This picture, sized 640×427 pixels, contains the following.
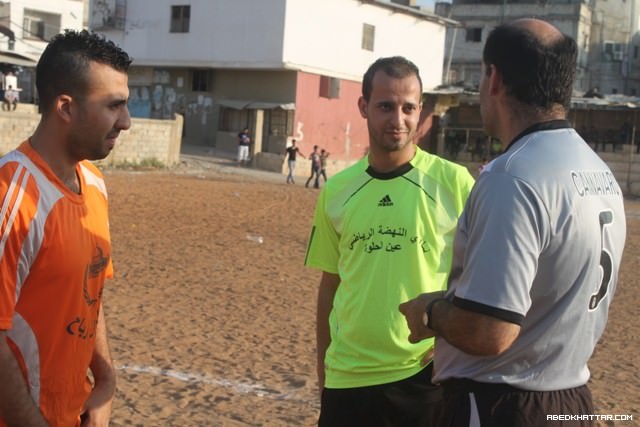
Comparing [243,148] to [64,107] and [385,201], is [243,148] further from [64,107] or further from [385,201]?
[64,107]

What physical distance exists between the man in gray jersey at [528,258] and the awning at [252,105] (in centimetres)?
3606

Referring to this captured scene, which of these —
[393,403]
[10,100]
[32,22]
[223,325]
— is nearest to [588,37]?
[32,22]

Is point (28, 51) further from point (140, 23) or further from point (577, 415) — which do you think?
point (577, 415)

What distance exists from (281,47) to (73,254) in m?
35.5

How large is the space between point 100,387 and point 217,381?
3.68 meters

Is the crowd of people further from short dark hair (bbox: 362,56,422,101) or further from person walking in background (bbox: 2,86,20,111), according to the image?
person walking in background (bbox: 2,86,20,111)

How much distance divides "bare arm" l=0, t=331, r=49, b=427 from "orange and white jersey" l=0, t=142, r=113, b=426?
67 millimetres

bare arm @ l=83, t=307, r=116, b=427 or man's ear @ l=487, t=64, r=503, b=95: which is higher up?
man's ear @ l=487, t=64, r=503, b=95

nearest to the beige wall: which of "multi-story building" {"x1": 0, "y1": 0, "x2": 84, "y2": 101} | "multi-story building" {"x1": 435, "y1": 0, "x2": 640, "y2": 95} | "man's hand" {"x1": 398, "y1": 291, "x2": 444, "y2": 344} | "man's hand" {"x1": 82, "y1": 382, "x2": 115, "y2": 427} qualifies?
"multi-story building" {"x1": 0, "y1": 0, "x2": 84, "y2": 101}

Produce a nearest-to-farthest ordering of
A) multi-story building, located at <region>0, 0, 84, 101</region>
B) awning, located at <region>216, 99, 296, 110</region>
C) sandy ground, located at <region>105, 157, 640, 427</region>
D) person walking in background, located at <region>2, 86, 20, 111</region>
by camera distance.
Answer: sandy ground, located at <region>105, 157, 640, 427</region>, person walking in background, located at <region>2, 86, 20, 111</region>, awning, located at <region>216, 99, 296, 110</region>, multi-story building, located at <region>0, 0, 84, 101</region>

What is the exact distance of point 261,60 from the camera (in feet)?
126

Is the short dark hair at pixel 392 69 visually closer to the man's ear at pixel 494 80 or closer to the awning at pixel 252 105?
the man's ear at pixel 494 80

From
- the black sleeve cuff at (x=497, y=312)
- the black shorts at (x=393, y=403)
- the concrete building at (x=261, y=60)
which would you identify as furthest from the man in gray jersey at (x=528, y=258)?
the concrete building at (x=261, y=60)

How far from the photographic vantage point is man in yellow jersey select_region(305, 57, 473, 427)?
3.81 m
